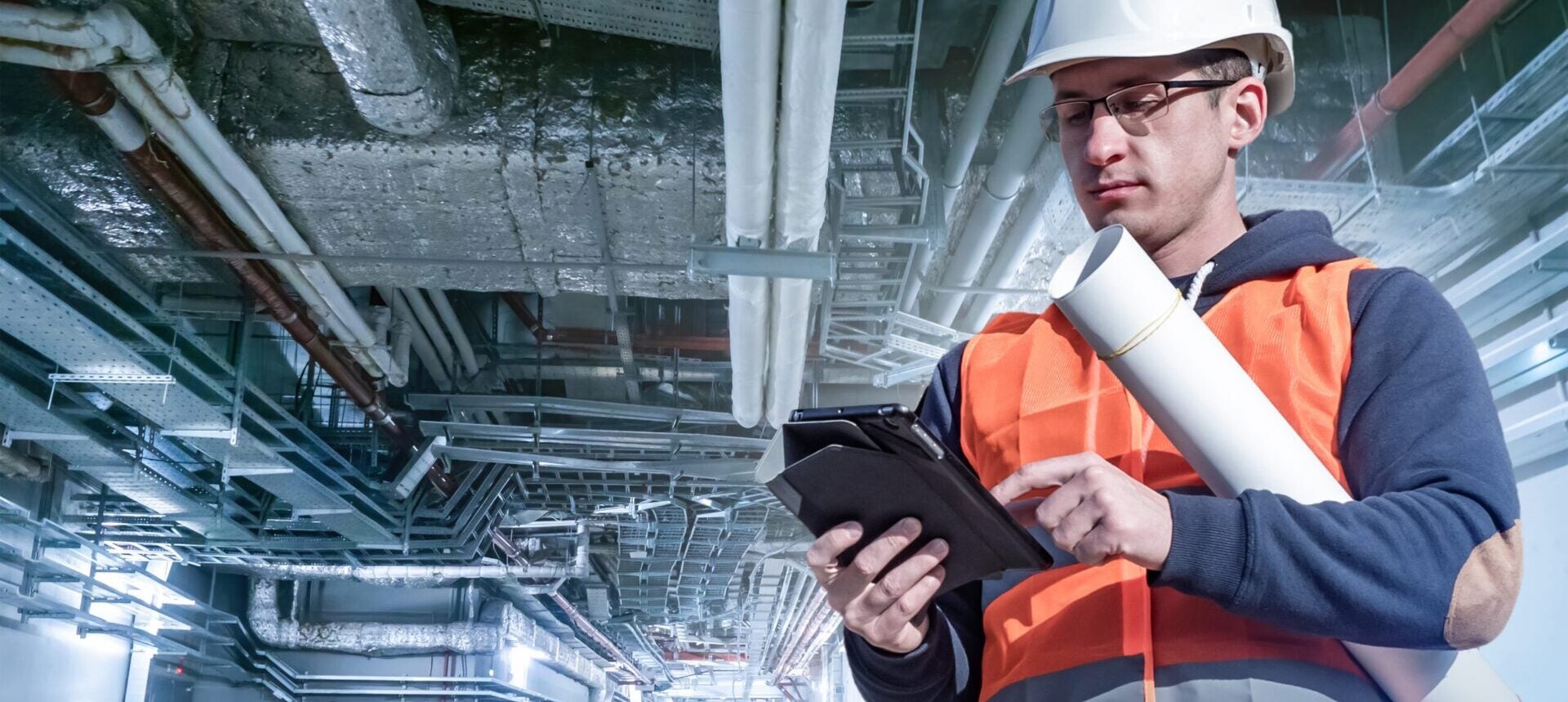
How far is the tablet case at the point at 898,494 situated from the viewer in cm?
72

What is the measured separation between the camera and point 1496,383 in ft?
11.4

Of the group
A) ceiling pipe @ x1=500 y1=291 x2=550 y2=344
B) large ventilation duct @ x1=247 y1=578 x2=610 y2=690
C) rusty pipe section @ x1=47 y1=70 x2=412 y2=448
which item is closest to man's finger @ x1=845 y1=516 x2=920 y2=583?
rusty pipe section @ x1=47 y1=70 x2=412 y2=448

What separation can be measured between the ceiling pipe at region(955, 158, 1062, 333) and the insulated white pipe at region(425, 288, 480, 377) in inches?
94.7

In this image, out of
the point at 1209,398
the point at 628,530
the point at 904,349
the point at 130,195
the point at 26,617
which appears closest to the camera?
the point at 1209,398

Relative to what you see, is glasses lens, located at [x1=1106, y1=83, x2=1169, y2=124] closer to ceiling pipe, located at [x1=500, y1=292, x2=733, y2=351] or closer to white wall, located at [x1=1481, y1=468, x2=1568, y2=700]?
white wall, located at [x1=1481, y1=468, x2=1568, y2=700]

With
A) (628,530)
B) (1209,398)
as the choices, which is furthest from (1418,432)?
(628,530)

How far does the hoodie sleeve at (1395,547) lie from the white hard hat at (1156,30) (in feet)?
0.95

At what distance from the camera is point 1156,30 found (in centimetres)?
85

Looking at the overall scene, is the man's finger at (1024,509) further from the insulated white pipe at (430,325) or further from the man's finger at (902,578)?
the insulated white pipe at (430,325)

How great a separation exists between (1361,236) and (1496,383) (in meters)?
0.63

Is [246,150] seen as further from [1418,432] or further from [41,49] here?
[1418,432]

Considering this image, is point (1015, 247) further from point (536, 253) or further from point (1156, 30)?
point (1156, 30)

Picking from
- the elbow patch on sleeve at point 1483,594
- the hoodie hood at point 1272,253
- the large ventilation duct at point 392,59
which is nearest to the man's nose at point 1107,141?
the hoodie hood at point 1272,253

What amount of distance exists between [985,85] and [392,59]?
163cm
